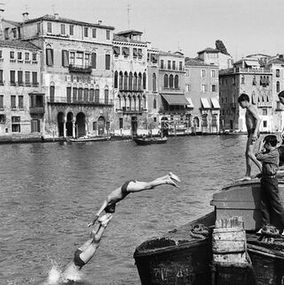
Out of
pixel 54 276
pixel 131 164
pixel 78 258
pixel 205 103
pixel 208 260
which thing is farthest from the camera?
pixel 205 103

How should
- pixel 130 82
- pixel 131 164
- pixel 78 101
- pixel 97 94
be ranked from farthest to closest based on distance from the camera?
pixel 130 82 < pixel 97 94 < pixel 78 101 < pixel 131 164

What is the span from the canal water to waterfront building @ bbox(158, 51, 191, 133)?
31926 mm

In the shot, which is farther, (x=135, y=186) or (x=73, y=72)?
(x=73, y=72)

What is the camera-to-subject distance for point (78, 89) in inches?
2195

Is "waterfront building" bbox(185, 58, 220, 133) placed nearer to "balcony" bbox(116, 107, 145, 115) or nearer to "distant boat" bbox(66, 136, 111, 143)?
"balcony" bbox(116, 107, 145, 115)

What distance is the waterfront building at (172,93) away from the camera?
208ft

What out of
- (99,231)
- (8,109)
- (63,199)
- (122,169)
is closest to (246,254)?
(99,231)

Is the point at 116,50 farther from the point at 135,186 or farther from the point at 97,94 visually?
the point at 135,186

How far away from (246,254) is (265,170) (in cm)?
108

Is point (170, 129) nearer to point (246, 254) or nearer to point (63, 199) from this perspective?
point (63, 199)

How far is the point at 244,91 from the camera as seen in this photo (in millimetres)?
71375

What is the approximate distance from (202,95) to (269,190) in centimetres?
6187

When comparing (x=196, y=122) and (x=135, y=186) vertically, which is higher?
(x=135, y=186)

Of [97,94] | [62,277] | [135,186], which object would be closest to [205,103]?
[97,94]
